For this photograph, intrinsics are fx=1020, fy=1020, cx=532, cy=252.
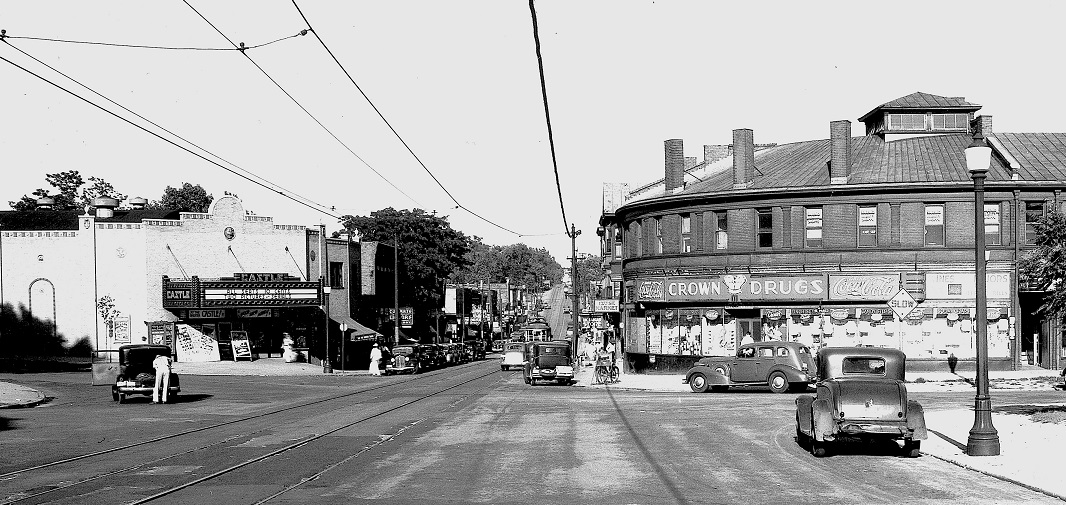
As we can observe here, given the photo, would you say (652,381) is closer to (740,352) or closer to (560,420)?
(740,352)

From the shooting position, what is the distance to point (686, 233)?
52.5 m

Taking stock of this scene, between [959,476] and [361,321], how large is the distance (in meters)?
58.6

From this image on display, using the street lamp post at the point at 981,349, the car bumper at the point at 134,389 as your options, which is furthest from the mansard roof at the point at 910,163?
the street lamp post at the point at 981,349

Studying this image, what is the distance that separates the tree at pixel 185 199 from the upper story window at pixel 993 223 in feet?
288

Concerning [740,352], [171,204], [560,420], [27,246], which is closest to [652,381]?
[740,352]

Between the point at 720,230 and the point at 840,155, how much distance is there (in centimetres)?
683

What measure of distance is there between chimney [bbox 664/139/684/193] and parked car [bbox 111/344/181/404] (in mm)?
28799

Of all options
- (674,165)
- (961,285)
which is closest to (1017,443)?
(961,285)

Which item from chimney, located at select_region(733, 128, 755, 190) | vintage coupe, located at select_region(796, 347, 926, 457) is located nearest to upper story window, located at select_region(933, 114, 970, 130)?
chimney, located at select_region(733, 128, 755, 190)

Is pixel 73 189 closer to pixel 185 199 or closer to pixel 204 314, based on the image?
pixel 185 199

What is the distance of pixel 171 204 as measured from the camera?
115 m

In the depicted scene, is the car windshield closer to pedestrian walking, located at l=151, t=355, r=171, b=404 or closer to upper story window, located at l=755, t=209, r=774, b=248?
→ pedestrian walking, located at l=151, t=355, r=171, b=404

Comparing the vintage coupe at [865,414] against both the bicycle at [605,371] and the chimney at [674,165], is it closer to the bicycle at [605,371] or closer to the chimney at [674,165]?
the bicycle at [605,371]

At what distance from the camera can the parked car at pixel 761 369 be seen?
37.7 meters
